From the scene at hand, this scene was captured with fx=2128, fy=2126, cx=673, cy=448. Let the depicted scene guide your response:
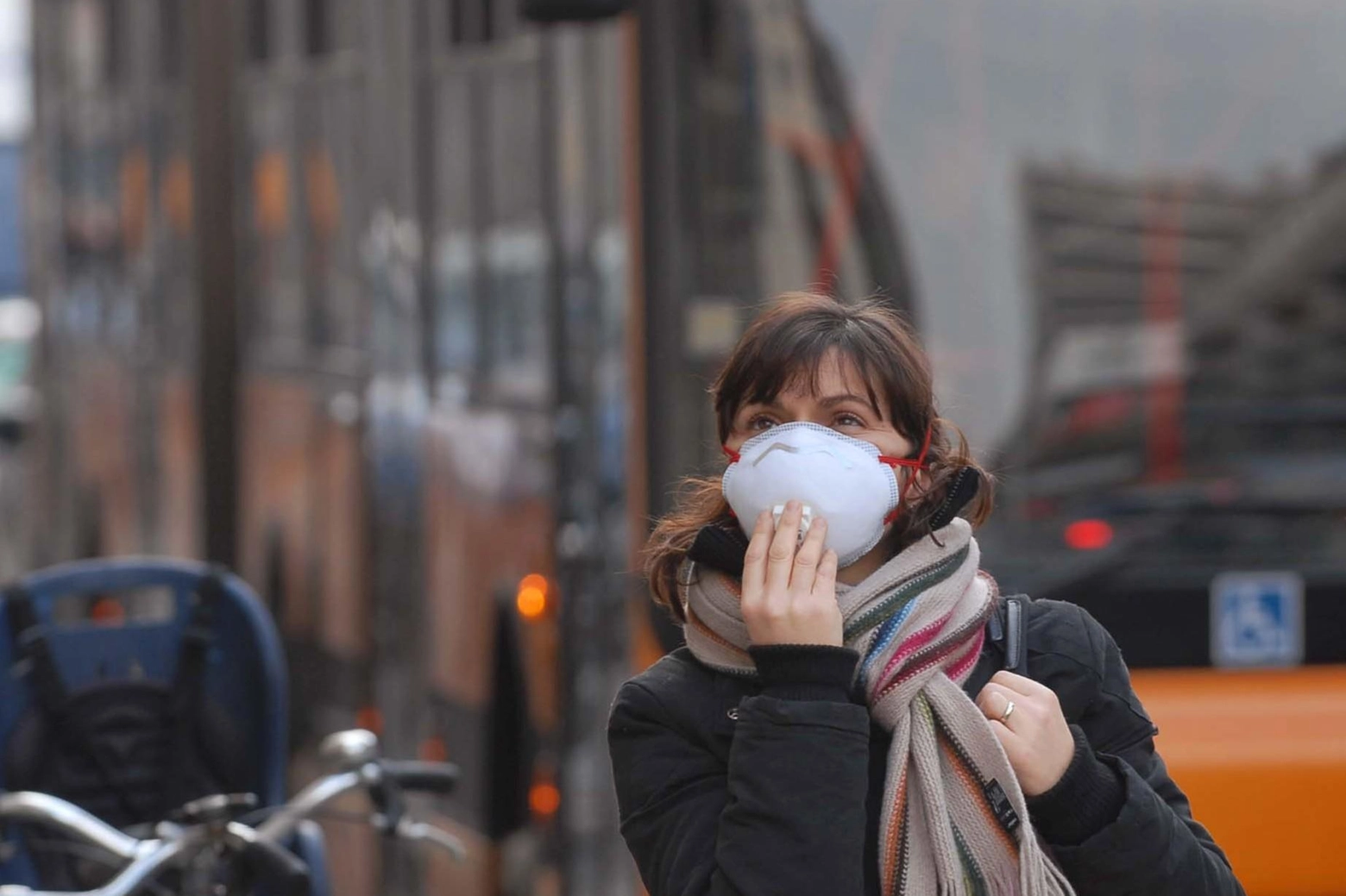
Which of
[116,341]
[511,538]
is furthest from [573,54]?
[116,341]

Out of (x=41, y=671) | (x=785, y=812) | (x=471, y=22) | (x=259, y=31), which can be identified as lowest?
(x=41, y=671)

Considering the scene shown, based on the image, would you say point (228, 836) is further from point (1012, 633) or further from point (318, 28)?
point (318, 28)

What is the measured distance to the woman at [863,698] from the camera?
5.78 ft

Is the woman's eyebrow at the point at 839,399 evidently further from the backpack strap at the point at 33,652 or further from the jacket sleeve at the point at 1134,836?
the backpack strap at the point at 33,652

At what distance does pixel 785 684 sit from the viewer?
1.78 m

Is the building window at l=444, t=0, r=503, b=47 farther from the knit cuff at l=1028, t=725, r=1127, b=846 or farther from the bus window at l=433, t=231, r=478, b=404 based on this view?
the knit cuff at l=1028, t=725, r=1127, b=846

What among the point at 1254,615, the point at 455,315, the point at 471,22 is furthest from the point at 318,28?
the point at 1254,615

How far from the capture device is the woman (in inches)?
69.4

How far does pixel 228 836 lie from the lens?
8.48ft

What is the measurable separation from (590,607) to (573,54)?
43.8 inches

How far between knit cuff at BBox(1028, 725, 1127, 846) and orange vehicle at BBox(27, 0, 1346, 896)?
5.95 ft

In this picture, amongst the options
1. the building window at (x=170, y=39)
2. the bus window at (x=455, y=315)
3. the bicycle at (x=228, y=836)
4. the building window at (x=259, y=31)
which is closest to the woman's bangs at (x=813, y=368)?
the bicycle at (x=228, y=836)

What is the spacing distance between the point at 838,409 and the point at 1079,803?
41cm

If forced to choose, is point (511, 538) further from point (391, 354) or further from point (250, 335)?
point (250, 335)
